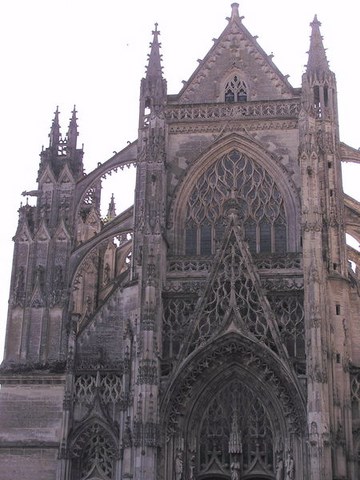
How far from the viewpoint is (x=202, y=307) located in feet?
92.4

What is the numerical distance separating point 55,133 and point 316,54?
10.1 metres

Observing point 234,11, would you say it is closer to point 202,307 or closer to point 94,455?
point 202,307

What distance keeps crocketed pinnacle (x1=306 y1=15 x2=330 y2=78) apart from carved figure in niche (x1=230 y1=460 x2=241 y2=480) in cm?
1378

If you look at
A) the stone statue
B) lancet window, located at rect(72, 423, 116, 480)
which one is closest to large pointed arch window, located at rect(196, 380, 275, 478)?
the stone statue

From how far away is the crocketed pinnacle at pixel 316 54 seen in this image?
31.3m

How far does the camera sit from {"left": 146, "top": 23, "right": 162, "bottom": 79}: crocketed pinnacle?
107 feet

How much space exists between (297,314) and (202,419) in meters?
4.54

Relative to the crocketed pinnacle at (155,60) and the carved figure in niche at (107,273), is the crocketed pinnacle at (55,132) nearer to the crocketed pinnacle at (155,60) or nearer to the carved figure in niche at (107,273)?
the crocketed pinnacle at (155,60)

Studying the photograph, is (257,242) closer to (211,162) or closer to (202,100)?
(211,162)

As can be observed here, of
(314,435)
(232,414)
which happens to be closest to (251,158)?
(232,414)

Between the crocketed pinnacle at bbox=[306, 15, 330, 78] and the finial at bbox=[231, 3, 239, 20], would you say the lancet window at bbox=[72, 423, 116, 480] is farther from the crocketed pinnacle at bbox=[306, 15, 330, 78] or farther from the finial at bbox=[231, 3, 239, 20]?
the finial at bbox=[231, 3, 239, 20]

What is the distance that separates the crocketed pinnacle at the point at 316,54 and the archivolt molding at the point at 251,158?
3381mm

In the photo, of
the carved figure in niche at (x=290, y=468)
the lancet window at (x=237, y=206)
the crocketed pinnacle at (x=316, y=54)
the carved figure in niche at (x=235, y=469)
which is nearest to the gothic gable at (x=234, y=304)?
the lancet window at (x=237, y=206)

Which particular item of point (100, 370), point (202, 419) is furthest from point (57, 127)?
point (202, 419)
